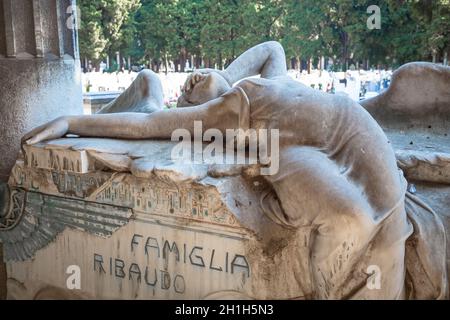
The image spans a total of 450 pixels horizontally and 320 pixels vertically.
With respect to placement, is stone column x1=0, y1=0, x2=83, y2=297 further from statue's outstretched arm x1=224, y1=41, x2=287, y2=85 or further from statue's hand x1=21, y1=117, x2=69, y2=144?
statue's outstretched arm x1=224, y1=41, x2=287, y2=85

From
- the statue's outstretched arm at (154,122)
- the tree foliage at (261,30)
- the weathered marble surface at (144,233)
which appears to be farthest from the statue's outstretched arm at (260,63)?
the tree foliage at (261,30)

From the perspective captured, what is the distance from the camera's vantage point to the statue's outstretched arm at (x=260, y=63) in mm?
3691

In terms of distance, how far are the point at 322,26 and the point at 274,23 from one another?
4.46m

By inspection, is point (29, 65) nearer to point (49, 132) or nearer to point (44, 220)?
point (49, 132)

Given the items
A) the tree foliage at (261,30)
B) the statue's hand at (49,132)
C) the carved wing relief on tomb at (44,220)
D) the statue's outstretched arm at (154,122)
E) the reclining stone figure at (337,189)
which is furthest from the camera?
the tree foliage at (261,30)

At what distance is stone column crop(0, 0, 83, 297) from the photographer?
3521mm

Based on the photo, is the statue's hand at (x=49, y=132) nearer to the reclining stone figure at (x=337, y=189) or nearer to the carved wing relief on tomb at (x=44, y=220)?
the carved wing relief on tomb at (x=44, y=220)

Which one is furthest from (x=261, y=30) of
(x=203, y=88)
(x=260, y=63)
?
(x=203, y=88)

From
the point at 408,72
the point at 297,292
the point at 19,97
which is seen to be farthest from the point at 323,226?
the point at 19,97

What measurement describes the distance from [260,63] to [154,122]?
1187 millimetres

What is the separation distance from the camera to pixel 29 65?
11.8 ft

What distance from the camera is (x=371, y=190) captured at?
7.70 feet

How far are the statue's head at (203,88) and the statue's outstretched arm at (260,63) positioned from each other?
0.28m

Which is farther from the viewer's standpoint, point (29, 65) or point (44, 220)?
point (29, 65)
